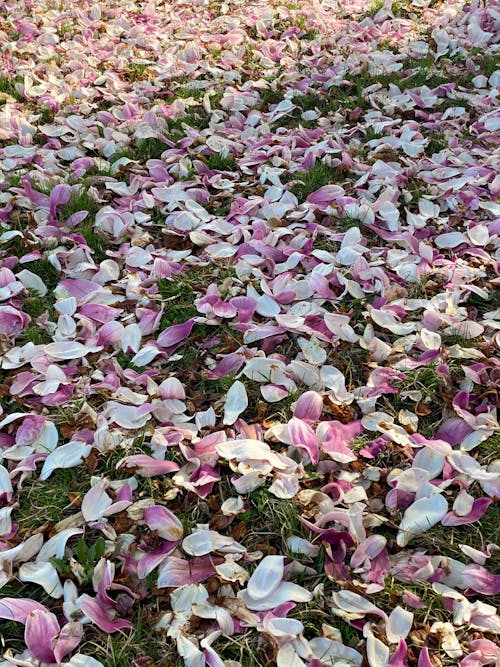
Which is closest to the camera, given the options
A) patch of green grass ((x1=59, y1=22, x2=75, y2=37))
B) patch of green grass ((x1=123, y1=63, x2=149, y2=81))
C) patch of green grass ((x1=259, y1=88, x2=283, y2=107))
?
patch of green grass ((x1=259, y1=88, x2=283, y2=107))

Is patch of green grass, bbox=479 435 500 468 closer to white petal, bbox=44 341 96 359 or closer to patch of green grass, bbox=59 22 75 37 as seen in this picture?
white petal, bbox=44 341 96 359

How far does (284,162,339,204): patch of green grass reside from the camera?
2.84m

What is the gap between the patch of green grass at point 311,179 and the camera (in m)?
2.84

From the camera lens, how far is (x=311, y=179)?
9.43ft

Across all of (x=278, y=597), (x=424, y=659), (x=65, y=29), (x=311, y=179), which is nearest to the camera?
(x=424, y=659)

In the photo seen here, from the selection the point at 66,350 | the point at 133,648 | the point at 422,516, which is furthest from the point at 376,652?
the point at 66,350

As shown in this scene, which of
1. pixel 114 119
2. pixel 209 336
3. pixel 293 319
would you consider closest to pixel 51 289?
pixel 209 336

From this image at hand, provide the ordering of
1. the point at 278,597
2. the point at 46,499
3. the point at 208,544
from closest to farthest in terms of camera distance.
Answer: the point at 278,597 → the point at 208,544 → the point at 46,499

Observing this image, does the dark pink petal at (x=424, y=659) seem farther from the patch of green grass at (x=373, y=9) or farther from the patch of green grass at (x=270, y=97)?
the patch of green grass at (x=373, y=9)

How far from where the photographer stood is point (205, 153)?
3125mm

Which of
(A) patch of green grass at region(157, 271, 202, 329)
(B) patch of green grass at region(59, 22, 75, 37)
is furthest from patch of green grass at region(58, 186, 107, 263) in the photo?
(B) patch of green grass at region(59, 22, 75, 37)

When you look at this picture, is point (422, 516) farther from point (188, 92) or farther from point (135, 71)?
point (135, 71)

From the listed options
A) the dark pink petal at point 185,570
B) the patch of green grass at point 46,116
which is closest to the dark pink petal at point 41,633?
the dark pink petal at point 185,570

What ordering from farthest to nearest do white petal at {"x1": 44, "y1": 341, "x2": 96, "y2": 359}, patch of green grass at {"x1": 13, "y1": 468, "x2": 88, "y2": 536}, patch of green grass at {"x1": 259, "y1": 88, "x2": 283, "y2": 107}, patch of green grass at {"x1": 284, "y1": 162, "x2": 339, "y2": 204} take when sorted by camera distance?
patch of green grass at {"x1": 259, "y1": 88, "x2": 283, "y2": 107} → patch of green grass at {"x1": 284, "y1": 162, "x2": 339, "y2": 204} → white petal at {"x1": 44, "y1": 341, "x2": 96, "y2": 359} → patch of green grass at {"x1": 13, "y1": 468, "x2": 88, "y2": 536}
